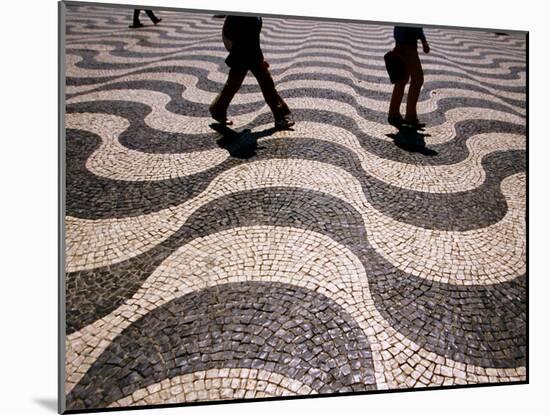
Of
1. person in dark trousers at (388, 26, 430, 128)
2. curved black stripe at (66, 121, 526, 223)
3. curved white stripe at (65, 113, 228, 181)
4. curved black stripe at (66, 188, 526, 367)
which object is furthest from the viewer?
person in dark trousers at (388, 26, 430, 128)

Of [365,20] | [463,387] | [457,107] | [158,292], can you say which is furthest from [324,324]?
[457,107]

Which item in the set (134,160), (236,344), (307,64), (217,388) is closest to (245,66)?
(134,160)

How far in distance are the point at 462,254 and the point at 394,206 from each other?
40 cm

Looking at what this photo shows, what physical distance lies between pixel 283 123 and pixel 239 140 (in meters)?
0.36

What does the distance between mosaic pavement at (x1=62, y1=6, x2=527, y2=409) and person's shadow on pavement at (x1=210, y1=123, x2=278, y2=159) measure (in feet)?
0.04

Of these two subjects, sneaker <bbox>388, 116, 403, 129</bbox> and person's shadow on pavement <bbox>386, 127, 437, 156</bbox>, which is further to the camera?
sneaker <bbox>388, 116, 403, 129</bbox>

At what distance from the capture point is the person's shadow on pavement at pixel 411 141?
8.55 ft

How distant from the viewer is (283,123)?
9.00 ft

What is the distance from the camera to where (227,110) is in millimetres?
2855

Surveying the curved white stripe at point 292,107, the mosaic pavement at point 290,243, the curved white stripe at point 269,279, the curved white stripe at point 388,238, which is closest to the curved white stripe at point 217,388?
the mosaic pavement at point 290,243

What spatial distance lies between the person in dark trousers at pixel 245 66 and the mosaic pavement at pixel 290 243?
87 millimetres

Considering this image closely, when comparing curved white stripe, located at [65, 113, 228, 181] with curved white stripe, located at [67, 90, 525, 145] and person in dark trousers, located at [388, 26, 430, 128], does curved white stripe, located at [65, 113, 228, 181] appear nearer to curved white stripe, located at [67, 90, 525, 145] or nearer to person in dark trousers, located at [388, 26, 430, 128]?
curved white stripe, located at [67, 90, 525, 145]

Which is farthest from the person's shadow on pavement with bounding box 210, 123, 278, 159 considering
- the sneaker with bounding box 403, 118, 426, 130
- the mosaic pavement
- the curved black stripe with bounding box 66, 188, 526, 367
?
the sneaker with bounding box 403, 118, 426, 130

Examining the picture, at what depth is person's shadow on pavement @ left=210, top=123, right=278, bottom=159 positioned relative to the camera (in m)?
2.44
